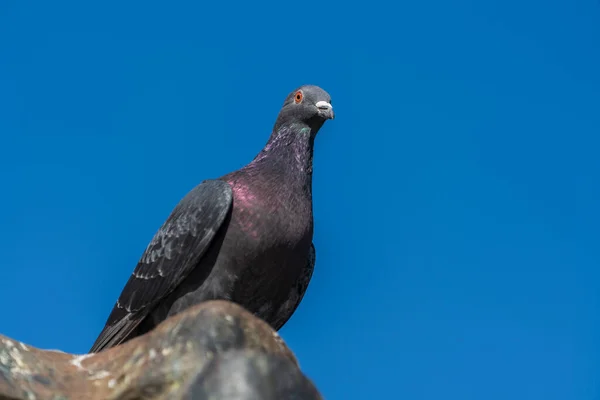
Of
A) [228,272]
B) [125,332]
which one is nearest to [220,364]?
[228,272]

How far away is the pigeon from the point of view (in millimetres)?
7547

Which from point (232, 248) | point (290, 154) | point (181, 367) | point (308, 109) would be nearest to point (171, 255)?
point (232, 248)

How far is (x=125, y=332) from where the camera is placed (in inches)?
314

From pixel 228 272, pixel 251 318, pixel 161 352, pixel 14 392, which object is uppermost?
pixel 228 272

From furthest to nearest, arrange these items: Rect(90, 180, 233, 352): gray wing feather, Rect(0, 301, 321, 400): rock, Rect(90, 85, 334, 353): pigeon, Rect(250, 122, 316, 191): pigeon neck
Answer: Rect(250, 122, 316, 191): pigeon neck < Rect(90, 180, 233, 352): gray wing feather < Rect(90, 85, 334, 353): pigeon < Rect(0, 301, 321, 400): rock

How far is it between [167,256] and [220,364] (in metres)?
4.15

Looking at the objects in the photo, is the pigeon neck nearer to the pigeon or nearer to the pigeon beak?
the pigeon

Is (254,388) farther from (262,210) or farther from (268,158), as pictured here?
(268,158)

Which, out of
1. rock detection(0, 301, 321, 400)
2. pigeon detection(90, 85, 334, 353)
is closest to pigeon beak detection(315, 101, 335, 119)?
pigeon detection(90, 85, 334, 353)


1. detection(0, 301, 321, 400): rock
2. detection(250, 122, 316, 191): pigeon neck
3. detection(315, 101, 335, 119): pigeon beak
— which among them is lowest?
detection(0, 301, 321, 400): rock

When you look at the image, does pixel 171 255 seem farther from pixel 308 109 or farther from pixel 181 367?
pixel 181 367

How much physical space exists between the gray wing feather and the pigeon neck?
2.00ft

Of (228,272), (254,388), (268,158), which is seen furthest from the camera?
(268,158)

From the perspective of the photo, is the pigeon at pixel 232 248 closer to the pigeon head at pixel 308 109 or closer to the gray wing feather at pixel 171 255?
the gray wing feather at pixel 171 255
